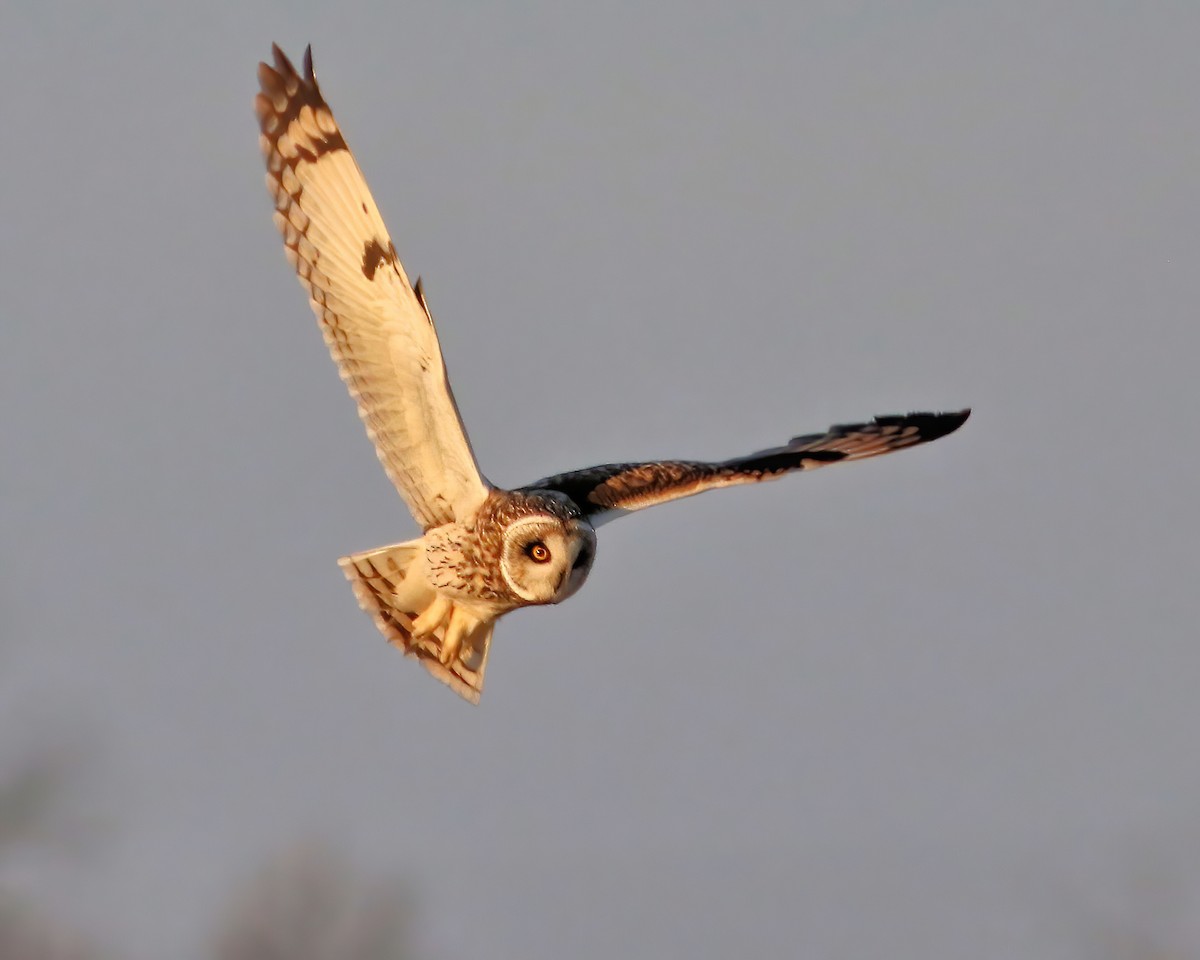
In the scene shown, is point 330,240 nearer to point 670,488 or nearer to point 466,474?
point 466,474

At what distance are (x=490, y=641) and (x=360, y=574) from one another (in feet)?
2.04

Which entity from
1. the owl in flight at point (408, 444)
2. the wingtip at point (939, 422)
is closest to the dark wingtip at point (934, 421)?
the wingtip at point (939, 422)

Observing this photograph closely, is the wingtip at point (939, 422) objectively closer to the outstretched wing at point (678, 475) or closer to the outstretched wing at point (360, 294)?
the outstretched wing at point (678, 475)

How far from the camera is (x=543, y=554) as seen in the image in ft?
28.5

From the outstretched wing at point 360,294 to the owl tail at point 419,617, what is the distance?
0.36 metres

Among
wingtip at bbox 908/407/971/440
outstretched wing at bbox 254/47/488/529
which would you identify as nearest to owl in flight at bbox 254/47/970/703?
outstretched wing at bbox 254/47/488/529

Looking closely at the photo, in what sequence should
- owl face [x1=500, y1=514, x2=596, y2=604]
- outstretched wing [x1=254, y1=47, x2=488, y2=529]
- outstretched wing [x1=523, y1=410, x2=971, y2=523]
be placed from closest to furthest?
outstretched wing [x1=254, y1=47, x2=488, y2=529] → owl face [x1=500, y1=514, x2=596, y2=604] → outstretched wing [x1=523, y1=410, x2=971, y2=523]

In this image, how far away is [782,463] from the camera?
9312 millimetres

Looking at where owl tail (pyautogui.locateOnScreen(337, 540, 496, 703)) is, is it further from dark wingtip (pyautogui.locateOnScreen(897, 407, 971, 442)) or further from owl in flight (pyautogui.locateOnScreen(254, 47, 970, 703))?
dark wingtip (pyautogui.locateOnScreen(897, 407, 971, 442))

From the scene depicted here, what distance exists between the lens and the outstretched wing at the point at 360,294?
852cm

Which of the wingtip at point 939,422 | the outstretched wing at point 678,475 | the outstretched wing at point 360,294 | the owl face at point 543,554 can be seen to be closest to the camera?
the outstretched wing at point 360,294

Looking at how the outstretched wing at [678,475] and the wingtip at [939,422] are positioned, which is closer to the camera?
the outstretched wing at [678,475]

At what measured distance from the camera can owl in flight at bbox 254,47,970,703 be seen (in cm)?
858

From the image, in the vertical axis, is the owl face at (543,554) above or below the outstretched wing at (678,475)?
below
